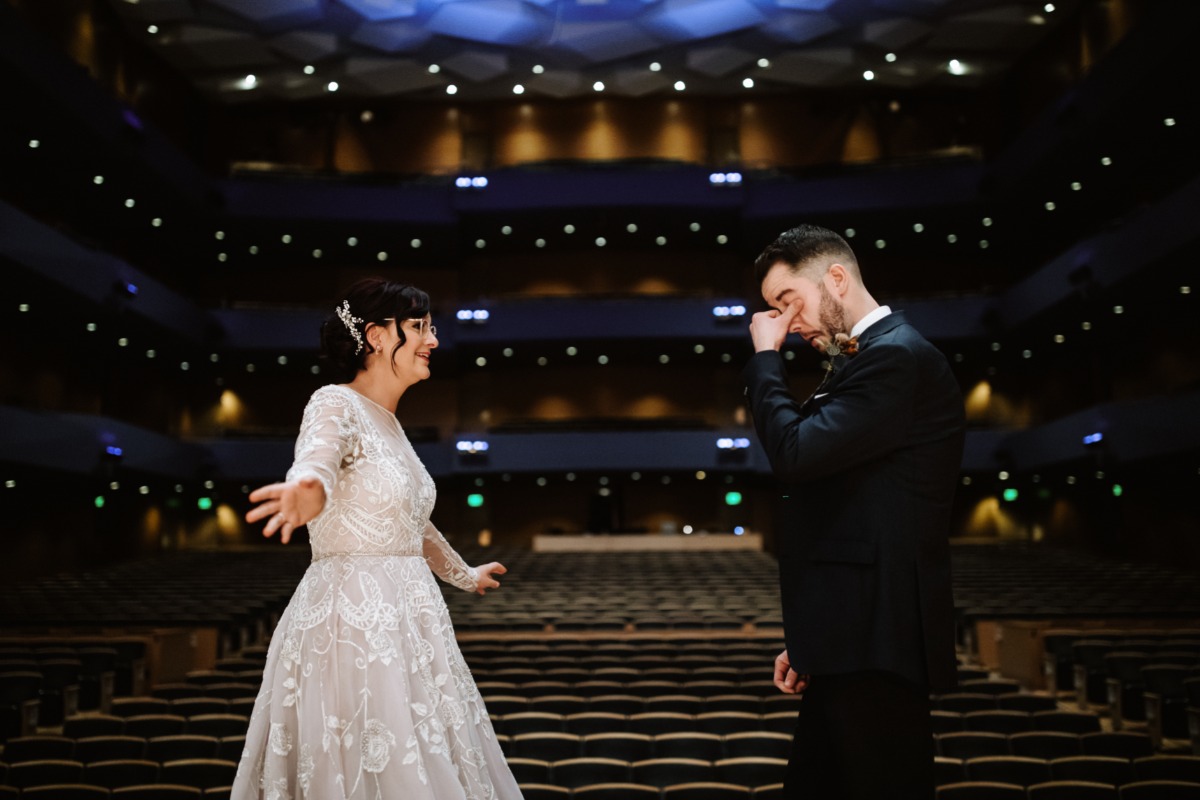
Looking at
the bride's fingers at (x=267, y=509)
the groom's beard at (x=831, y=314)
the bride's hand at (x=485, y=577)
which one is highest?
the groom's beard at (x=831, y=314)

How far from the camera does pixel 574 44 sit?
77.2 ft

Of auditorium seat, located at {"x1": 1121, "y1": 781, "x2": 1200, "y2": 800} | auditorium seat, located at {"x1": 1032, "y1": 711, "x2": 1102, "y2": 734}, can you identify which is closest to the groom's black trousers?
auditorium seat, located at {"x1": 1121, "y1": 781, "x2": 1200, "y2": 800}

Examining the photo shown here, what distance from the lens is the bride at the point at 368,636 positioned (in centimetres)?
245

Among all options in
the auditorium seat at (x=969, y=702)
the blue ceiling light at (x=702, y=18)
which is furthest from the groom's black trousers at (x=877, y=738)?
the blue ceiling light at (x=702, y=18)

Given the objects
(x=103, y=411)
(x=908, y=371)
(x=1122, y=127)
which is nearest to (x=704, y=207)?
(x=1122, y=127)

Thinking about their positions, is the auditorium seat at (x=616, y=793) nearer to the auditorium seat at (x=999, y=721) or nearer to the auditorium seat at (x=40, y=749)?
the auditorium seat at (x=999, y=721)

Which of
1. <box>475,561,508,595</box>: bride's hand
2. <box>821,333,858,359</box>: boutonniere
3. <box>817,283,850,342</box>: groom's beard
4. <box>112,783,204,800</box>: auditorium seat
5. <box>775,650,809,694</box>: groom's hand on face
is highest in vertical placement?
<box>817,283,850,342</box>: groom's beard

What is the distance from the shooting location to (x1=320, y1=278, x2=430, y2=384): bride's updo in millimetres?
2748

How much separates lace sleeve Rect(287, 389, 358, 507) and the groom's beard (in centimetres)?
117

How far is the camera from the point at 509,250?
2725 cm

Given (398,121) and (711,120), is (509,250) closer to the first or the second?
Answer: (398,121)

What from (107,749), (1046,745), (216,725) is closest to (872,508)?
(1046,745)

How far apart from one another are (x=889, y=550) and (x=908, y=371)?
38cm

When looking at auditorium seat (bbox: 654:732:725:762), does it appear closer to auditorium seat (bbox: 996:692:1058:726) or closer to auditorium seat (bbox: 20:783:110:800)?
auditorium seat (bbox: 996:692:1058:726)
